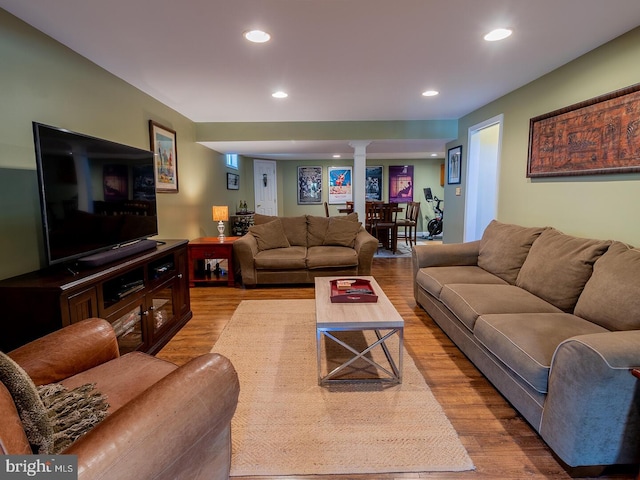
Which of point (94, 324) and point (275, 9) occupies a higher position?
point (275, 9)

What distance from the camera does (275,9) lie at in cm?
193

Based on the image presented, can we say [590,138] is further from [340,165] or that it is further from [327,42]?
[340,165]

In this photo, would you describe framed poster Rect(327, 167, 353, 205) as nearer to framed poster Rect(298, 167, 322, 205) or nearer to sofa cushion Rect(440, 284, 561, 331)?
framed poster Rect(298, 167, 322, 205)

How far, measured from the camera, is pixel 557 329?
5.93ft

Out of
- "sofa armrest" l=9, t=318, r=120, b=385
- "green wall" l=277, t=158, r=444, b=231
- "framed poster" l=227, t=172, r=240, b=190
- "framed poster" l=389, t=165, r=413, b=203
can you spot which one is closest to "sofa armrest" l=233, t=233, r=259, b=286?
"sofa armrest" l=9, t=318, r=120, b=385

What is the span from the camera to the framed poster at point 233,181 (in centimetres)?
699

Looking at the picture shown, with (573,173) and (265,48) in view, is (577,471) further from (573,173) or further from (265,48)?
(265,48)

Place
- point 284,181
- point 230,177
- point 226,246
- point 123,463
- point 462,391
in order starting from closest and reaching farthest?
point 123,463, point 462,391, point 226,246, point 230,177, point 284,181

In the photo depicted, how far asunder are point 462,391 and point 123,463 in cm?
188

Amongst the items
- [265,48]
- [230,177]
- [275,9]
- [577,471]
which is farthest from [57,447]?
[230,177]

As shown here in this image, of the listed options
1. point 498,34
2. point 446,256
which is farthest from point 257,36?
point 446,256

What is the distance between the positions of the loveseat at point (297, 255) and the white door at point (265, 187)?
444 centimetres

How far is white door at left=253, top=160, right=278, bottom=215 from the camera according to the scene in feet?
29.4

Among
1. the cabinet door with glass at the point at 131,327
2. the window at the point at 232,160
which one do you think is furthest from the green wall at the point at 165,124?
the window at the point at 232,160
